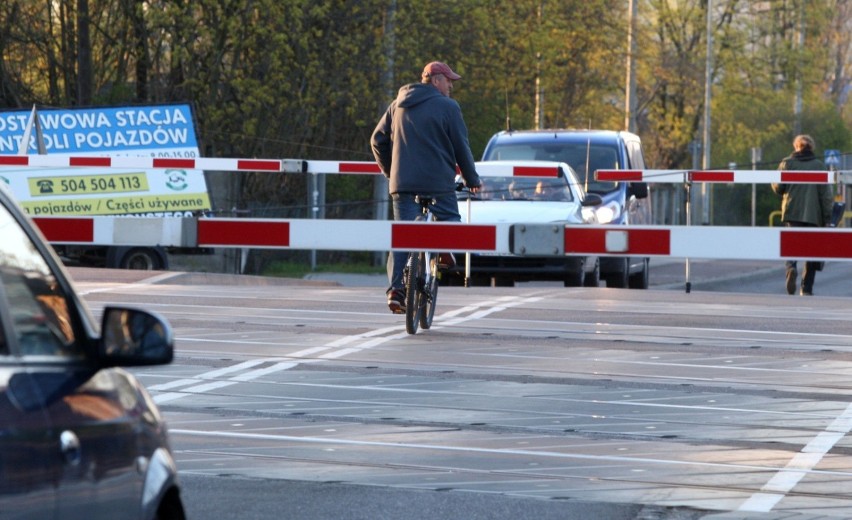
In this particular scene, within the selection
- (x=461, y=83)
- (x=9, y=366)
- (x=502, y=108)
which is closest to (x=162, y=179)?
(x=461, y=83)

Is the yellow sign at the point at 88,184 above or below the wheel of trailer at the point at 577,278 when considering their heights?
above

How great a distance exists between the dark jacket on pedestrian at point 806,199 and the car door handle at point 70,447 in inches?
621

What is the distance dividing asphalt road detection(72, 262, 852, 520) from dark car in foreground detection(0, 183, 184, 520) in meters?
2.38

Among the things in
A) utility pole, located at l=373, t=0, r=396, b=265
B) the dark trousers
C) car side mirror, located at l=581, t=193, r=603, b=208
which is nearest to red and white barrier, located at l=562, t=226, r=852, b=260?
car side mirror, located at l=581, t=193, r=603, b=208

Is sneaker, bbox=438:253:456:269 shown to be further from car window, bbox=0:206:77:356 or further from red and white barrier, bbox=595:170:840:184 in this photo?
car window, bbox=0:206:77:356

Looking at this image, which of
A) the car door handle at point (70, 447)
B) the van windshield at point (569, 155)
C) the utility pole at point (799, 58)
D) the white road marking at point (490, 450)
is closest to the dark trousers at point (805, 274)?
the van windshield at point (569, 155)

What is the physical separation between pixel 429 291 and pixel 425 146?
979mm

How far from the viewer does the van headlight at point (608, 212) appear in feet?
63.1

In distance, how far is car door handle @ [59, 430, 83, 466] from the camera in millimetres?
3176

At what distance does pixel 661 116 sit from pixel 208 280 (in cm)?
4898

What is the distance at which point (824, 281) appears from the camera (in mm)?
30281

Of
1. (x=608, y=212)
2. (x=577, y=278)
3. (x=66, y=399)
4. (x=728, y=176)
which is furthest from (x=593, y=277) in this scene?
(x=66, y=399)

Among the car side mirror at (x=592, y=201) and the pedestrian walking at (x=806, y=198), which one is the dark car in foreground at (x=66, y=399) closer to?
the car side mirror at (x=592, y=201)

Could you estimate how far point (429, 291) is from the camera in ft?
37.3
